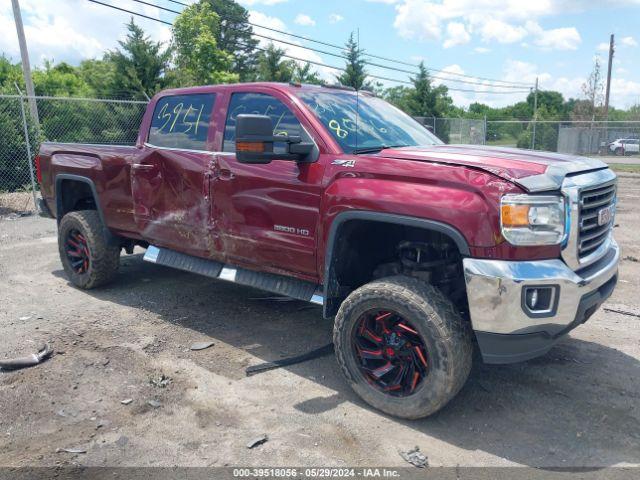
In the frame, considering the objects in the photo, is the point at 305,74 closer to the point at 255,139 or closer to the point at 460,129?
the point at 460,129

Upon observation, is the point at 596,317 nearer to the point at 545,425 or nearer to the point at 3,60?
the point at 545,425

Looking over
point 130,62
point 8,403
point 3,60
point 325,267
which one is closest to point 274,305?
point 325,267

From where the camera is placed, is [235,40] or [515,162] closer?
[515,162]

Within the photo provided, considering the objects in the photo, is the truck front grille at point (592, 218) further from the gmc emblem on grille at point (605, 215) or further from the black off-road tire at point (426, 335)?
the black off-road tire at point (426, 335)

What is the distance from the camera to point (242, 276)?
4.54 metres

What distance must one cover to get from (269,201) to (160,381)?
150cm

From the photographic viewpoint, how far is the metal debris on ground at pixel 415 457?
3.03m

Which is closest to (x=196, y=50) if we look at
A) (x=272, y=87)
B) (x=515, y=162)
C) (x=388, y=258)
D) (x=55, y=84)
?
(x=55, y=84)

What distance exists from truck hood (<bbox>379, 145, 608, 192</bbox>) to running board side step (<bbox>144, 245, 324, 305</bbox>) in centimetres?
113

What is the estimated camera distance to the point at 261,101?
442cm

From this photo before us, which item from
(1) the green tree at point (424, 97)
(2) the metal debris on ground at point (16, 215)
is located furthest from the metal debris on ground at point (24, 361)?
(1) the green tree at point (424, 97)

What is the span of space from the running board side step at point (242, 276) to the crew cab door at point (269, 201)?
11 cm

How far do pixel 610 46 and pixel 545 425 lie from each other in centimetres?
4214

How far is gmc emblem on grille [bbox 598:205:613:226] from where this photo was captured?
3.53 metres
